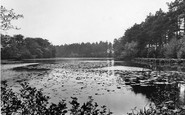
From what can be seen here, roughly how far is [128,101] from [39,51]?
122 meters

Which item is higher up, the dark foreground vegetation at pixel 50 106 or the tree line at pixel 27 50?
the tree line at pixel 27 50

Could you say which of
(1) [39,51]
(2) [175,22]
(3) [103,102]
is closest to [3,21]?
(3) [103,102]

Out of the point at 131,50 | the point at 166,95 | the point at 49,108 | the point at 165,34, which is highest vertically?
the point at 165,34

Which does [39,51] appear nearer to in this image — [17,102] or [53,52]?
[53,52]

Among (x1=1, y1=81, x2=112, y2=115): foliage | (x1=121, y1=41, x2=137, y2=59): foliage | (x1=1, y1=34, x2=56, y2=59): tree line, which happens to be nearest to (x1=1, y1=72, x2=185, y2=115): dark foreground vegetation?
(x1=1, y1=81, x2=112, y2=115): foliage

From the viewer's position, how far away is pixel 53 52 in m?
154

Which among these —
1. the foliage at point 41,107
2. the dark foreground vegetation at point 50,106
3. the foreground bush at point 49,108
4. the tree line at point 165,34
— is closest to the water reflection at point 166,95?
the dark foreground vegetation at point 50,106

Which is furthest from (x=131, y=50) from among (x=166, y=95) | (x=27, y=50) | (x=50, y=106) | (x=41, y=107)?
(x=50, y=106)

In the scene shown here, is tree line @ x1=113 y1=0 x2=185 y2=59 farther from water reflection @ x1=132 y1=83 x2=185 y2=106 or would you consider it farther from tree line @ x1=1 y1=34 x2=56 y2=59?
tree line @ x1=1 y1=34 x2=56 y2=59

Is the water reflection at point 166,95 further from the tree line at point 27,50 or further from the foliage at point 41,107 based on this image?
the tree line at point 27,50

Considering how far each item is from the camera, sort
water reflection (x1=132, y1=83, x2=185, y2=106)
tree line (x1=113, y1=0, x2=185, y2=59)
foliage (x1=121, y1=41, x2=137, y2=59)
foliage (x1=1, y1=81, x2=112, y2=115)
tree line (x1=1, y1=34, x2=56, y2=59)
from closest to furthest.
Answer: foliage (x1=1, y1=81, x2=112, y2=115), water reflection (x1=132, y1=83, x2=185, y2=106), tree line (x1=113, y1=0, x2=185, y2=59), foliage (x1=121, y1=41, x2=137, y2=59), tree line (x1=1, y1=34, x2=56, y2=59)

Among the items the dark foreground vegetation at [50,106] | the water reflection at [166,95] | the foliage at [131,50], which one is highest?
the foliage at [131,50]

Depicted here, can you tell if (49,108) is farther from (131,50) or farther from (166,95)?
(131,50)

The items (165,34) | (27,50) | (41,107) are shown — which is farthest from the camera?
(27,50)
